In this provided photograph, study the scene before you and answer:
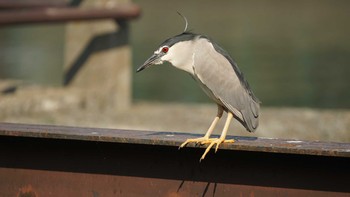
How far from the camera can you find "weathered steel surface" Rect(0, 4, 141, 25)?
26.5 ft

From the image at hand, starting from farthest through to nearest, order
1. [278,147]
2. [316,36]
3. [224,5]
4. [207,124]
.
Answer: [224,5]
[316,36]
[207,124]
[278,147]

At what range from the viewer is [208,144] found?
11.3 feet

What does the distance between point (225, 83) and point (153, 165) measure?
2.15ft

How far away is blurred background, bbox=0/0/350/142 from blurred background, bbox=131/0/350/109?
0.09 feet

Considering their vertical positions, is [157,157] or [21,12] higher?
[157,157]

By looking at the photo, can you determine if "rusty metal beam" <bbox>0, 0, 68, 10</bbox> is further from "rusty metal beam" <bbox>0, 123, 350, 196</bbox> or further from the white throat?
"rusty metal beam" <bbox>0, 123, 350, 196</bbox>

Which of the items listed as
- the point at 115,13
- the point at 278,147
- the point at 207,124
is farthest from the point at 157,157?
the point at 115,13

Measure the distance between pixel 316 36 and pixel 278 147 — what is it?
70.9ft

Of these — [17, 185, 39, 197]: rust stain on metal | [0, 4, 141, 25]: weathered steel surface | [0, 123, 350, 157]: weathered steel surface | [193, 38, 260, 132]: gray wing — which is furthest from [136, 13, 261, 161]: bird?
[0, 4, 141, 25]: weathered steel surface

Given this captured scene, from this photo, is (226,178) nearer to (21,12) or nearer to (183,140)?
(183,140)

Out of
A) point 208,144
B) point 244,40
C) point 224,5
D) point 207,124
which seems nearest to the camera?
point 208,144

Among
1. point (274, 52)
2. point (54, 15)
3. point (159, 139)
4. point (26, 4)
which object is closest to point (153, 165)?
point (159, 139)

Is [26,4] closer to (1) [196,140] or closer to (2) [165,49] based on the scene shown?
(2) [165,49]

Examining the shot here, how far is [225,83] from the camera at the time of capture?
3.96 meters
